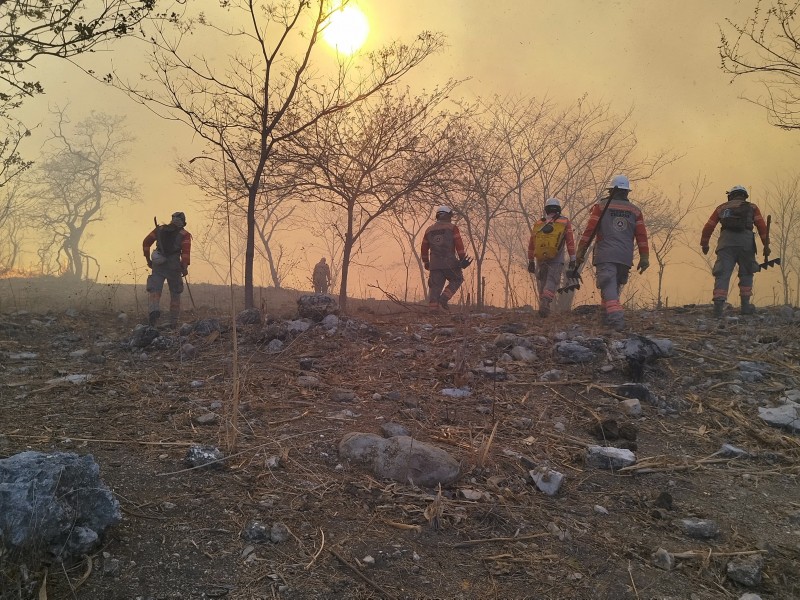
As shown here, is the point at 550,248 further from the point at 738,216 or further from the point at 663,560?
the point at 663,560

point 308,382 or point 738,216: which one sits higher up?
point 738,216

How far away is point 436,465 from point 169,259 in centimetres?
716

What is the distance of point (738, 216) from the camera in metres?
7.43

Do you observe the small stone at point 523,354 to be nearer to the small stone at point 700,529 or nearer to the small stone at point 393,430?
the small stone at point 393,430

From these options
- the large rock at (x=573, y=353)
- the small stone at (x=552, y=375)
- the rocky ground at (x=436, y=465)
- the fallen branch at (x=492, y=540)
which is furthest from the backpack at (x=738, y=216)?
the fallen branch at (x=492, y=540)

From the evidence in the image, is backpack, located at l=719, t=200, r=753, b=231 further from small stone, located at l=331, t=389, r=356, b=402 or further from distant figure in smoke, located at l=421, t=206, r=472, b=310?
small stone, located at l=331, t=389, r=356, b=402

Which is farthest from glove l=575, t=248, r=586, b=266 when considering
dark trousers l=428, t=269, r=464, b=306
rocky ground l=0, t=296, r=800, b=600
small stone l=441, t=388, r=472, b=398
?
small stone l=441, t=388, r=472, b=398

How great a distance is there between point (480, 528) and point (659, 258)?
19.0m

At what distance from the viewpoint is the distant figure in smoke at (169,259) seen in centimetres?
824

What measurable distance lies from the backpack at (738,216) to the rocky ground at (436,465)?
77.6 inches

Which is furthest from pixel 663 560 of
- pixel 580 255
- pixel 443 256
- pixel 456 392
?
pixel 443 256

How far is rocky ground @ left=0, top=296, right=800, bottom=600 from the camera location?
82.7 inches

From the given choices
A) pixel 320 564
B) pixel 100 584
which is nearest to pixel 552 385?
pixel 320 564

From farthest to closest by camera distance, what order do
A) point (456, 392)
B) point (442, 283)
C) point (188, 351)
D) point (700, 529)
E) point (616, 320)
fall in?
point (442, 283)
point (616, 320)
point (188, 351)
point (456, 392)
point (700, 529)
